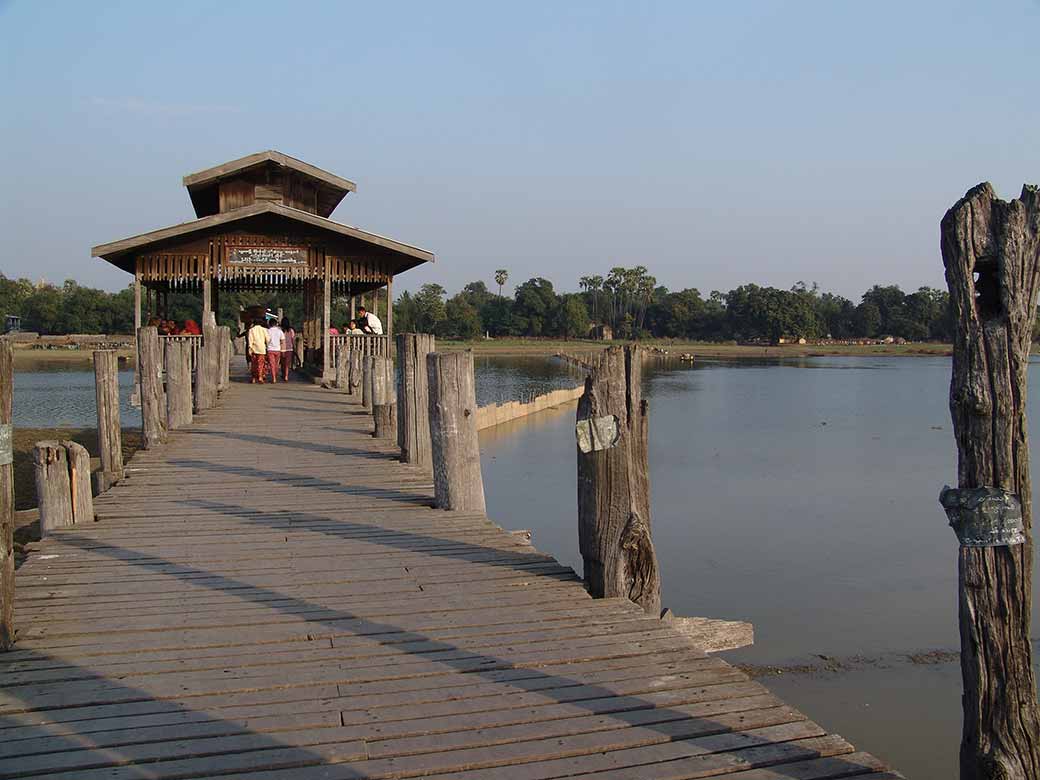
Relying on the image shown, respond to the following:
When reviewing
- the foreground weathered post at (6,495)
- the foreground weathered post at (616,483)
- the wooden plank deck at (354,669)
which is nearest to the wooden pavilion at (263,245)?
the wooden plank deck at (354,669)

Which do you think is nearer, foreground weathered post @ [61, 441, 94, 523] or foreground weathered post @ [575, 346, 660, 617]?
foreground weathered post @ [575, 346, 660, 617]

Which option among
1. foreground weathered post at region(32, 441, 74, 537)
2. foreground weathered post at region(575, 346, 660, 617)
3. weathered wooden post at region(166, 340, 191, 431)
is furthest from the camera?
weathered wooden post at region(166, 340, 191, 431)

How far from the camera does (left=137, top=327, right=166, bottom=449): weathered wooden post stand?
35.6 feet

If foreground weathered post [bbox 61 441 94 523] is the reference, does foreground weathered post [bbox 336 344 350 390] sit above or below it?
above

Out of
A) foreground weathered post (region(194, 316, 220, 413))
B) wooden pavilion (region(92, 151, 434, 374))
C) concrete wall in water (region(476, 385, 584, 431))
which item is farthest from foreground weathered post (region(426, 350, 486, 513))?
concrete wall in water (region(476, 385, 584, 431))

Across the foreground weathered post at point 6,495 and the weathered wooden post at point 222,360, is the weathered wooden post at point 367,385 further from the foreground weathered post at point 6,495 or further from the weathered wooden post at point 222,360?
the foreground weathered post at point 6,495

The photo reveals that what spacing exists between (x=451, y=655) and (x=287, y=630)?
0.94 meters

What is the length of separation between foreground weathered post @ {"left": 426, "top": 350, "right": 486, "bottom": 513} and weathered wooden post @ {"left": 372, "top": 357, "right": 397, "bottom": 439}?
4.17 m

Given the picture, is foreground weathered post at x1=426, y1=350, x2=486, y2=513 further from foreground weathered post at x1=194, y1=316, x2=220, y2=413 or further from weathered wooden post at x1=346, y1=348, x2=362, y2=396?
weathered wooden post at x1=346, y1=348, x2=362, y2=396

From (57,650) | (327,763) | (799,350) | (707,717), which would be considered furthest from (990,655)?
(799,350)

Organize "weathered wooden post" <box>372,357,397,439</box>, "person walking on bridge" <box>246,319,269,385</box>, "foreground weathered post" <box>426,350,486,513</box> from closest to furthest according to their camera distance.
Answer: "foreground weathered post" <box>426,350,486,513</box>
"weathered wooden post" <box>372,357,397,439</box>
"person walking on bridge" <box>246,319,269,385</box>

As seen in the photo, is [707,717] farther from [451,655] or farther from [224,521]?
[224,521]

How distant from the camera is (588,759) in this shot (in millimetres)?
3391

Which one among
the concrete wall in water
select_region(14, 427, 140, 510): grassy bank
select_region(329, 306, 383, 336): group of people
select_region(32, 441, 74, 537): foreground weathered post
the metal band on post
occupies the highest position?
select_region(329, 306, 383, 336): group of people
